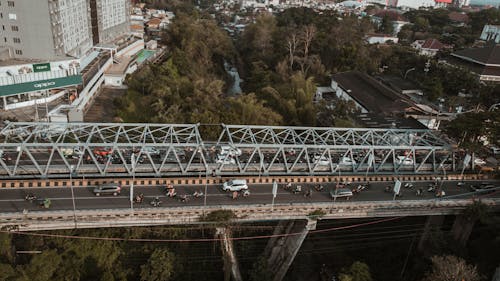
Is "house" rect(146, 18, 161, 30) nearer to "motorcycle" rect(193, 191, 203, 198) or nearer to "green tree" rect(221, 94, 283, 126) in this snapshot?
"green tree" rect(221, 94, 283, 126)

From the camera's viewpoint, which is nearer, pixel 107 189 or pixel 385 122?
pixel 107 189

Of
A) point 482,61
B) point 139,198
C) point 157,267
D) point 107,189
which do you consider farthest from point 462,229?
point 482,61

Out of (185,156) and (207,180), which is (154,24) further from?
(207,180)

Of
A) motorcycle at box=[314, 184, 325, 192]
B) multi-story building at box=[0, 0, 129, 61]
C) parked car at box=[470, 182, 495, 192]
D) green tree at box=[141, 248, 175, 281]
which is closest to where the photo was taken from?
green tree at box=[141, 248, 175, 281]

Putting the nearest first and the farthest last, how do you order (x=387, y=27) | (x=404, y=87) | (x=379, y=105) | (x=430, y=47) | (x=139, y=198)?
(x=139, y=198), (x=379, y=105), (x=404, y=87), (x=430, y=47), (x=387, y=27)

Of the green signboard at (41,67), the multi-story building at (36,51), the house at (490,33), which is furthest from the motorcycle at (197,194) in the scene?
the house at (490,33)

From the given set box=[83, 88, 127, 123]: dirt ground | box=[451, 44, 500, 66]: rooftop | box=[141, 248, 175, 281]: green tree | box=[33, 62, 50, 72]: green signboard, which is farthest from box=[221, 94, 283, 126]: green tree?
box=[451, 44, 500, 66]: rooftop

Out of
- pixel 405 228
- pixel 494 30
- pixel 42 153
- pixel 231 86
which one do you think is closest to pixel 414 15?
pixel 494 30
